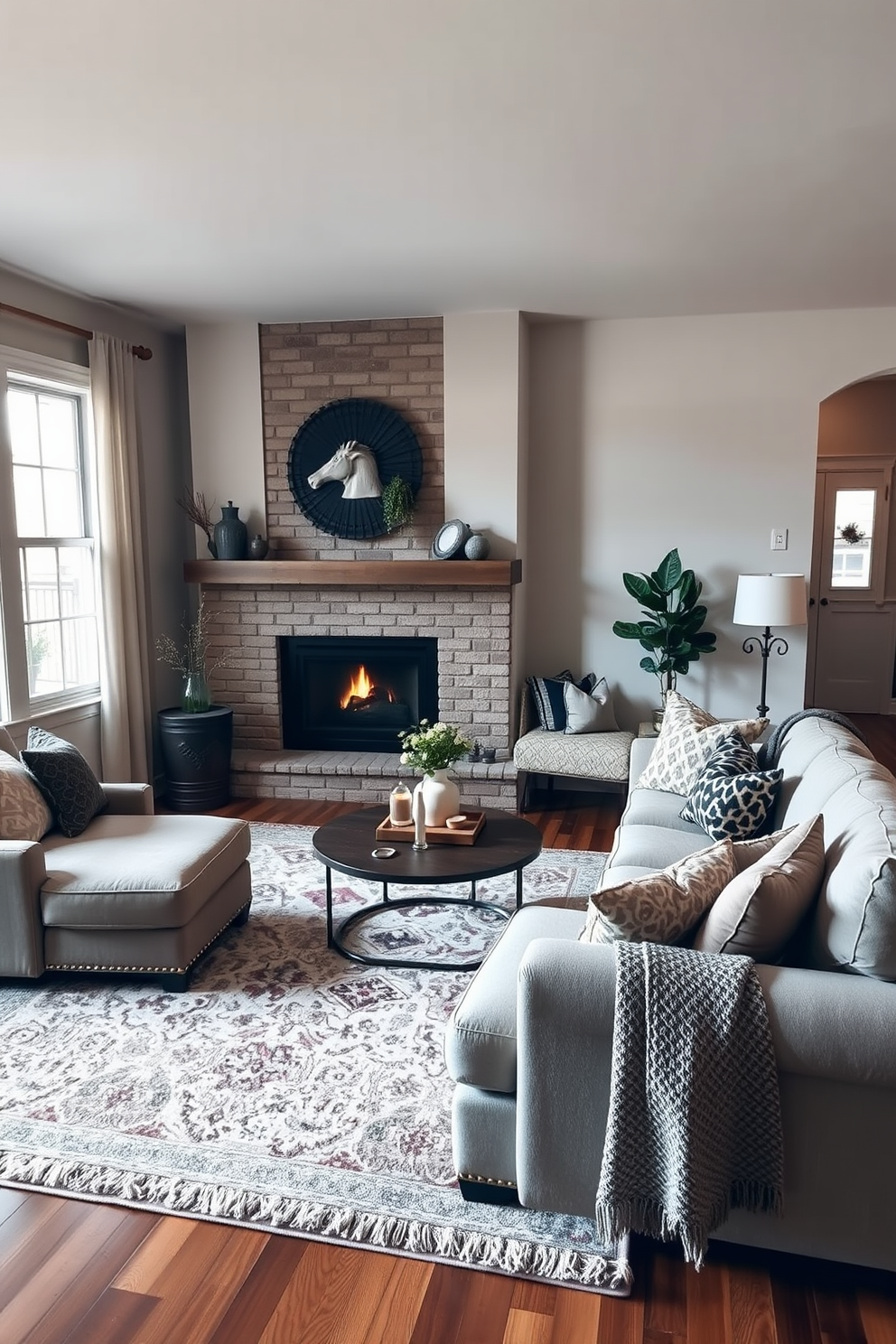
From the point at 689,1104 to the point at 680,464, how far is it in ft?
13.4

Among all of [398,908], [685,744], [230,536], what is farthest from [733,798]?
[230,536]

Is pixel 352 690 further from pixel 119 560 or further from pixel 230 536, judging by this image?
pixel 119 560

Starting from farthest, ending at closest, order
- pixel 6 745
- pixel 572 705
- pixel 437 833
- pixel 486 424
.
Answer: pixel 572 705 < pixel 486 424 < pixel 6 745 < pixel 437 833

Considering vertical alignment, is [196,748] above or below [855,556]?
below

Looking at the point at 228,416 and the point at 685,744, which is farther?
the point at 228,416

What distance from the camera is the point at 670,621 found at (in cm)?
503

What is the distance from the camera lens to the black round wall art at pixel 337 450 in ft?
16.8

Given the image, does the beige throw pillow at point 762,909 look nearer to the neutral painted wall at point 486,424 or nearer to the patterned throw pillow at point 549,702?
the patterned throw pillow at point 549,702

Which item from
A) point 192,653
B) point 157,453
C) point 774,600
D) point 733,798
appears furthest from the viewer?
point 192,653

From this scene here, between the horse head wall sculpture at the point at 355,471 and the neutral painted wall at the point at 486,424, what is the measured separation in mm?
399

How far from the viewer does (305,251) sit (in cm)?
383

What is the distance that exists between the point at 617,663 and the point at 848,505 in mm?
3419

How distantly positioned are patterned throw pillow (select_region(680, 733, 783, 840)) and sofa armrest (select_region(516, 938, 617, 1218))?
1.34 m

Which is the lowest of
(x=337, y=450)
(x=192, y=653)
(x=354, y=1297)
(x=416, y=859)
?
(x=354, y=1297)
